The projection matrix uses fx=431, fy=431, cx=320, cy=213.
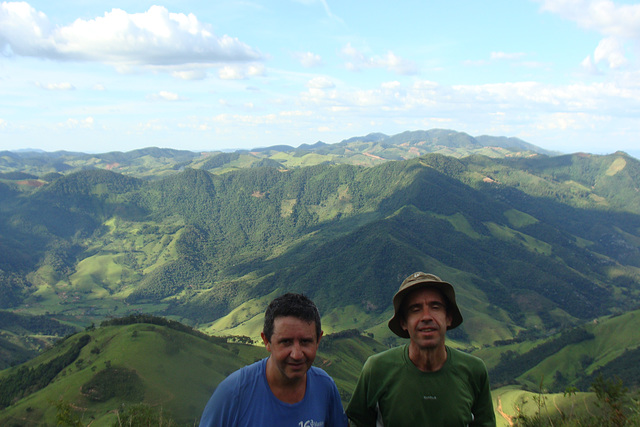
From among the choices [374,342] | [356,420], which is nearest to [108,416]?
[356,420]

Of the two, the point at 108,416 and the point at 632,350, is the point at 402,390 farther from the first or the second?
the point at 632,350

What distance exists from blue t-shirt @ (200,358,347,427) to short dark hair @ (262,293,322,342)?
658 millimetres

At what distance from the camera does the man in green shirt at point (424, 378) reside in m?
6.63

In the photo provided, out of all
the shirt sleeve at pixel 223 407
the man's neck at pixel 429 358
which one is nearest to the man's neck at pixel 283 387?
the shirt sleeve at pixel 223 407

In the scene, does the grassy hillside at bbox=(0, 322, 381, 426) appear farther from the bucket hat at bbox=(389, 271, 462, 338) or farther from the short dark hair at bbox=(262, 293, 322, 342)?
the bucket hat at bbox=(389, 271, 462, 338)

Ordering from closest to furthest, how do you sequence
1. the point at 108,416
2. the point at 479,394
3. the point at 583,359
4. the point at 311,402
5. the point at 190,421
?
the point at 311,402 < the point at 479,394 < the point at 108,416 < the point at 190,421 < the point at 583,359

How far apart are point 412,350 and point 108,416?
8932cm

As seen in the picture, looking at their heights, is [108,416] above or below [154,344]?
above

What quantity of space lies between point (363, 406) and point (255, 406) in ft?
5.80

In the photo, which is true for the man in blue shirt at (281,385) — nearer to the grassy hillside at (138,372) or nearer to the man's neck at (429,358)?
the man's neck at (429,358)

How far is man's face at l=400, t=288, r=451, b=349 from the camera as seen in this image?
6.68 meters

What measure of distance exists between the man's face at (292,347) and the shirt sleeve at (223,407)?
2.35 feet

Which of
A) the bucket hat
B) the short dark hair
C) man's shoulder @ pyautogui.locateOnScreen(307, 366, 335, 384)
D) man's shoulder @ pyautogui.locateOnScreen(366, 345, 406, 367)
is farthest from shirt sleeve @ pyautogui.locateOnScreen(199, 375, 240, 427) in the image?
the bucket hat

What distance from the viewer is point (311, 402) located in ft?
21.4
